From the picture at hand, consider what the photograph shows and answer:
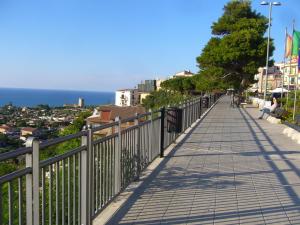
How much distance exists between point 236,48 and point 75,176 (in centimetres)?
3194

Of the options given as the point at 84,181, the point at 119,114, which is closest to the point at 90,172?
the point at 84,181

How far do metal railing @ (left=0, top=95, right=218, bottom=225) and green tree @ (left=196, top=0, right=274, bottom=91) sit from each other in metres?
28.9

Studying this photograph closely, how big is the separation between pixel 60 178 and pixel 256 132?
1223cm

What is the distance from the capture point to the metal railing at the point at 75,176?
3.15m

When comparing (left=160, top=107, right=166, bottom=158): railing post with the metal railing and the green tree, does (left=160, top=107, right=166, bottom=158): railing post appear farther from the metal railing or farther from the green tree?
the green tree

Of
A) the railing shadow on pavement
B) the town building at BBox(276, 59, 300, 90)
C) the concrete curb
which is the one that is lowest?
the railing shadow on pavement

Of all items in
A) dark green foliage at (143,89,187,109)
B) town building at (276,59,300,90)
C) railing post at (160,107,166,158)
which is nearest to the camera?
railing post at (160,107,166,158)

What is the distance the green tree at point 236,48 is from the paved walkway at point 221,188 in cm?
2464

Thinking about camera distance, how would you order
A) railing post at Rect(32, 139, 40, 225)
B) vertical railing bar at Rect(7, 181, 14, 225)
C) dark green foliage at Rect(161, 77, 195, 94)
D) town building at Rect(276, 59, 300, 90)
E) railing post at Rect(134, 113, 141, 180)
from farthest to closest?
dark green foliage at Rect(161, 77, 195, 94)
town building at Rect(276, 59, 300, 90)
railing post at Rect(134, 113, 141, 180)
railing post at Rect(32, 139, 40, 225)
vertical railing bar at Rect(7, 181, 14, 225)

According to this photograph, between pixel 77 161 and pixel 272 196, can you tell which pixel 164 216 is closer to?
pixel 77 161

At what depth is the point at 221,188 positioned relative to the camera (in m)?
6.61

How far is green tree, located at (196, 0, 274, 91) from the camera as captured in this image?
3501cm

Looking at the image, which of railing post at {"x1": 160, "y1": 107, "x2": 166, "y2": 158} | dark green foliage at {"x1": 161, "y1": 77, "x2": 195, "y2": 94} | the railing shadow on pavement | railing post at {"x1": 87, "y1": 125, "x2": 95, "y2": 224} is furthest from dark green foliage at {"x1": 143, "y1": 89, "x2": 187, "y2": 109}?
dark green foliage at {"x1": 161, "y1": 77, "x2": 195, "y2": 94}

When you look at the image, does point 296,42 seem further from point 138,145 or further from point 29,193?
point 29,193
